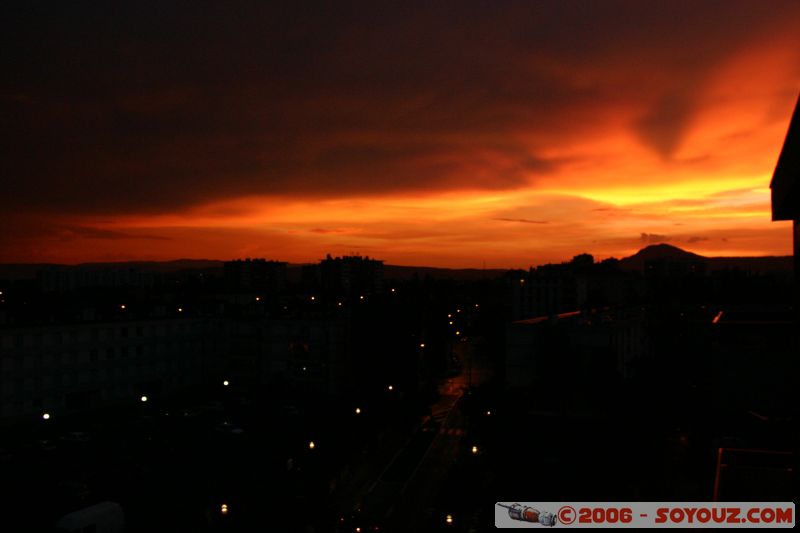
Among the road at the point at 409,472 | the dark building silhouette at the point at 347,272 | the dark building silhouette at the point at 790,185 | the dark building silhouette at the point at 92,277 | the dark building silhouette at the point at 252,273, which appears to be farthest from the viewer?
the dark building silhouette at the point at 347,272

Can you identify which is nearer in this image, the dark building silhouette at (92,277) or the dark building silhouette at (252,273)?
the dark building silhouette at (92,277)

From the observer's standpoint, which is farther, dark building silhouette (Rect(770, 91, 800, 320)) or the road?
the road

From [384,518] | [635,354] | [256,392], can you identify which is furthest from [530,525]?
[635,354]

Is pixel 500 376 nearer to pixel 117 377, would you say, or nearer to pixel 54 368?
pixel 117 377

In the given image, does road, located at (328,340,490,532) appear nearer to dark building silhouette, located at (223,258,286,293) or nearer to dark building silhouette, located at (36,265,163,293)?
dark building silhouette, located at (36,265,163,293)

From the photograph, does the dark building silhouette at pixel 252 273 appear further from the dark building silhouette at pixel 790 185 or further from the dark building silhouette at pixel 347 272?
the dark building silhouette at pixel 790 185

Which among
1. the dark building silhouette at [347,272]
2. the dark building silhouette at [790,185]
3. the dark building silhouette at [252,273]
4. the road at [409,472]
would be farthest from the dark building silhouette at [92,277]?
the dark building silhouette at [790,185]

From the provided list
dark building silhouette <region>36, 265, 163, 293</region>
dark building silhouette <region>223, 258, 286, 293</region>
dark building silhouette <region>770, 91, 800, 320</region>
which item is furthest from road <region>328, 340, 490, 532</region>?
dark building silhouette <region>223, 258, 286, 293</region>

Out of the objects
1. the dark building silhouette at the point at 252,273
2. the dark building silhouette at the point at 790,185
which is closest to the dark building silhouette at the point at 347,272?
the dark building silhouette at the point at 252,273

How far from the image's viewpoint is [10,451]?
1373 centimetres

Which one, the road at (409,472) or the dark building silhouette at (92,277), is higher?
the dark building silhouette at (92,277)

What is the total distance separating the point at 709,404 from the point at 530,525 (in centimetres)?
1294

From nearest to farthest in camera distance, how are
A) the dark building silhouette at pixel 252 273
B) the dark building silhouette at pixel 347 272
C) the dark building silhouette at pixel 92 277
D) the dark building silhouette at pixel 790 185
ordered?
1. the dark building silhouette at pixel 790 185
2. the dark building silhouette at pixel 92 277
3. the dark building silhouette at pixel 252 273
4. the dark building silhouette at pixel 347 272

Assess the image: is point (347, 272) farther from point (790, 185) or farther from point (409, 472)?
point (790, 185)
